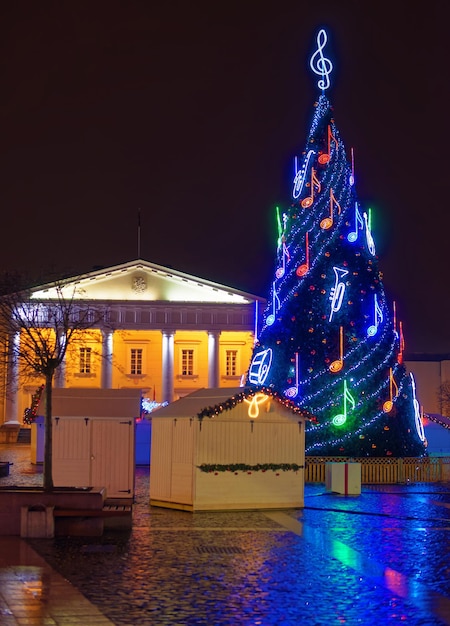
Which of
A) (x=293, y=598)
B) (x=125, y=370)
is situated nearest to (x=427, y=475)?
(x=293, y=598)

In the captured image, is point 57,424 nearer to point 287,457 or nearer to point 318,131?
point 287,457

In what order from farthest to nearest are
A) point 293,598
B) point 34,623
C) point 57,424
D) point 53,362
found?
point 57,424
point 53,362
point 293,598
point 34,623

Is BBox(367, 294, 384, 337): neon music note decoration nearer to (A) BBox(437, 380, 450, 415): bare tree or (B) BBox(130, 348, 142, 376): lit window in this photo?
(B) BBox(130, 348, 142, 376): lit window

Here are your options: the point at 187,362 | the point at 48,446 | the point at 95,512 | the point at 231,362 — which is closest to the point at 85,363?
the point at 187,362

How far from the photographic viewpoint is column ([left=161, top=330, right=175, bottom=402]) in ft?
207

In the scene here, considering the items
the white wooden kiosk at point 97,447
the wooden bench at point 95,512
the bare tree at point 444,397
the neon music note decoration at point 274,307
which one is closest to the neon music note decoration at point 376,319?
the neon music note decoration at point 274,307

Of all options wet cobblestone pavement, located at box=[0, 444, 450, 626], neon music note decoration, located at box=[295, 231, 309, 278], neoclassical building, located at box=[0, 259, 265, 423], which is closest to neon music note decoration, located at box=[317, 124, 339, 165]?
neon music note decoration, located at box=[295, 231, 309, 278]

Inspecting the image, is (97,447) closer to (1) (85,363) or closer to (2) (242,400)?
(2) (242,400)

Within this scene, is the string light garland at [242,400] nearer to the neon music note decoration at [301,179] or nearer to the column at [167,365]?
the neon music note decoration at [301,179]

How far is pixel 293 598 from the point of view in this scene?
35.3ft

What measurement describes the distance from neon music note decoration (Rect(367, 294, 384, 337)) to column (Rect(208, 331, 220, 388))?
118ft

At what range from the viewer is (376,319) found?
28312mm

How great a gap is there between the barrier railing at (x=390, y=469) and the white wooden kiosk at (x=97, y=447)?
20.7ft

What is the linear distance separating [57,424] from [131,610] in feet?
43.5
